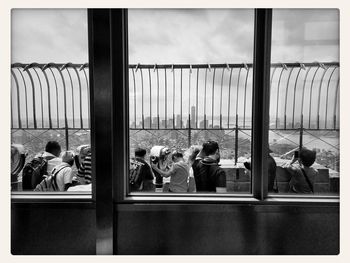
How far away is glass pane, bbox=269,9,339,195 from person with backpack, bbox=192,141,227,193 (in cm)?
44

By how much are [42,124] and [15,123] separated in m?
0.23

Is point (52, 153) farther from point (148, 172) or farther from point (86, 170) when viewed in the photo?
point (148, 172)

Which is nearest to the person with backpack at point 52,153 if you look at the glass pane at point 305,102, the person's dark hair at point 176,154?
the person's dark hair at point 176,154

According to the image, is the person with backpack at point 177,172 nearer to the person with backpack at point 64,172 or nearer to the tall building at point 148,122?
the tall building at point 148,122

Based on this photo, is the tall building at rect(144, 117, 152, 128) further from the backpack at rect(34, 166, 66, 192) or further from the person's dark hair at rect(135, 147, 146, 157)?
the backpack at rect(34, 166, 66, 192)

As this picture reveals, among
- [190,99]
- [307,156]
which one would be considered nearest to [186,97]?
[190,99]

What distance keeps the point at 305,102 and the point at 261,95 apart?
0.43 m

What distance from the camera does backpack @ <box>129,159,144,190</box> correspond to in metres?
2.08

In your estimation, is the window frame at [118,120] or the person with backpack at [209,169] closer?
the window frame at [118,120]

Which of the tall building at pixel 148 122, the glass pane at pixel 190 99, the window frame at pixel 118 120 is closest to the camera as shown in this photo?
the window frame at pixel 118 120

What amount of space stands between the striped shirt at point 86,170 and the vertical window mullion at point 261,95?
1.37 metres

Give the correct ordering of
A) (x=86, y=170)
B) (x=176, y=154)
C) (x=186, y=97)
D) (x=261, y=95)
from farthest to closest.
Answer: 1. (x=176, y=154)
2. (x=186, y=97)
3. (x=86, y=170)
4. (x=261, y=95)

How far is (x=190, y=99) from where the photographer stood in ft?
7.14

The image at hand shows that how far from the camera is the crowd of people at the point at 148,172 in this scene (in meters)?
2.08
